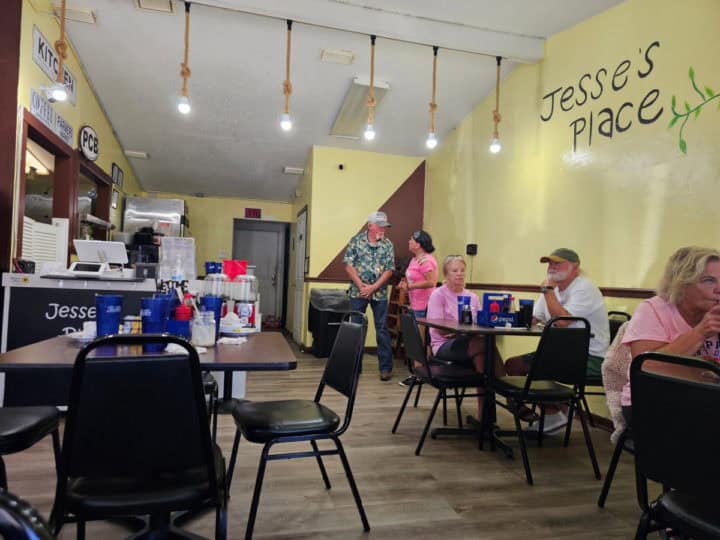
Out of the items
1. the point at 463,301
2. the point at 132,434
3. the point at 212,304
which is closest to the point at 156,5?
the point at 212,304

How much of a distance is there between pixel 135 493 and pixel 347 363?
93 cm

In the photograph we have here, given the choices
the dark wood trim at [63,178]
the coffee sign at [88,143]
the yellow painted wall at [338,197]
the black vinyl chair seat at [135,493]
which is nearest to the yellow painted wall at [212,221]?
the yellow painted wall at [338,197]

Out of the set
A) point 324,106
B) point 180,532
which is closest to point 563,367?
point 180,532

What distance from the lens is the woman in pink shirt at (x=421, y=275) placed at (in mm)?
4375

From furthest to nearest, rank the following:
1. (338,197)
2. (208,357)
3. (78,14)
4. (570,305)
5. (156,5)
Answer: (338,197) < (78,14) < (156,5) < (570,305) < (208,357)

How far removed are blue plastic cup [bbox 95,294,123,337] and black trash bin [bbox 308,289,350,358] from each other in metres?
3.81

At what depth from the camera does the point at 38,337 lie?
3.01 metres

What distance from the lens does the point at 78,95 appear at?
4.49 m

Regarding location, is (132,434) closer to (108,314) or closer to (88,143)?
(108,314)

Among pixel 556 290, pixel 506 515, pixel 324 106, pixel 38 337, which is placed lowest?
pixel 506 515

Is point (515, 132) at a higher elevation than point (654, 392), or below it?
higher

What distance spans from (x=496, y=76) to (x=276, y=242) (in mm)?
5338

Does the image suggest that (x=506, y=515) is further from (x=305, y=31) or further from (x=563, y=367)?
(x=305, y=31)

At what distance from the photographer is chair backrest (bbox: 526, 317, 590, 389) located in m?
2.27
